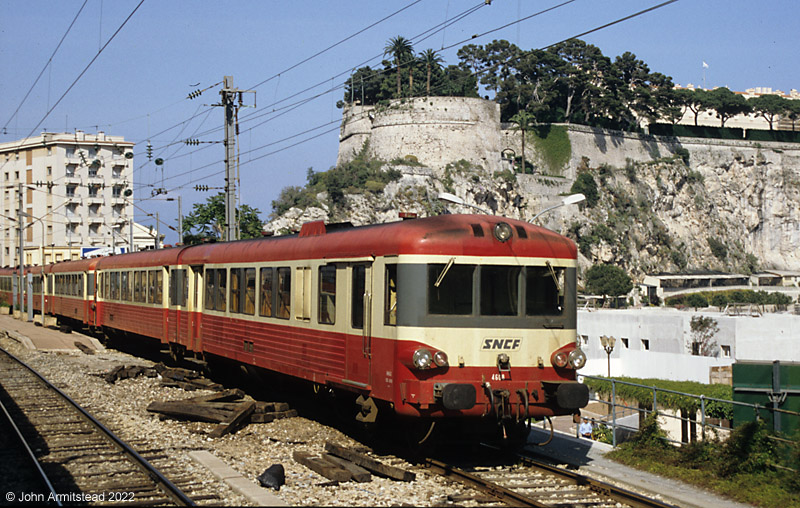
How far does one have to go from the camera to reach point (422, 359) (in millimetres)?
9812

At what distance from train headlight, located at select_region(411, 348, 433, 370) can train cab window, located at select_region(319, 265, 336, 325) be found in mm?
2218

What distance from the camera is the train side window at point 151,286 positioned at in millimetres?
21594

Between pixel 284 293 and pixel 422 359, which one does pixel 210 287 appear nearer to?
pixel 284 293

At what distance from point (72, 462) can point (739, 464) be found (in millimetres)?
7874

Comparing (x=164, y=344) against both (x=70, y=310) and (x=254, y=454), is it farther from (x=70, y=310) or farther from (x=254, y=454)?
(x=70, y=310)

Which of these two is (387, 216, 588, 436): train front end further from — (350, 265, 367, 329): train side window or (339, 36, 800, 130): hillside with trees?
(339, 36, 800, 130): hillside with trees

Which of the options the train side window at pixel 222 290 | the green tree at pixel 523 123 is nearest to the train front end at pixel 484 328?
the train side window at pixel 222 290

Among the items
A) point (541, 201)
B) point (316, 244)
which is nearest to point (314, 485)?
point (316, 244)

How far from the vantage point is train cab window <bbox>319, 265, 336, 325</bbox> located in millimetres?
11828

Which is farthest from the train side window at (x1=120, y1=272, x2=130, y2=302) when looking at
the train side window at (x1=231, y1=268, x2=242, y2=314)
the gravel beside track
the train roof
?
the train roof

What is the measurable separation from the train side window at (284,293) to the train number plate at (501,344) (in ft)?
13.6

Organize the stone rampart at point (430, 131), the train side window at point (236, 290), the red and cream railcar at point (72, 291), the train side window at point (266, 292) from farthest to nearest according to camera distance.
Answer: the stone rampart at point (430, 131)
the red and cream railcar at point (72, 291)
the train side window at point (236, 290)
the train side window at point (266, 292)

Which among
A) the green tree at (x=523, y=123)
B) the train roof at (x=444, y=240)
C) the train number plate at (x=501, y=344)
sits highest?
the green tree at (x=523, y=123)

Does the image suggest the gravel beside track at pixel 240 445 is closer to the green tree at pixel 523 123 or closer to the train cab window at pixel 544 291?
the train cab window at pixel 544 291
